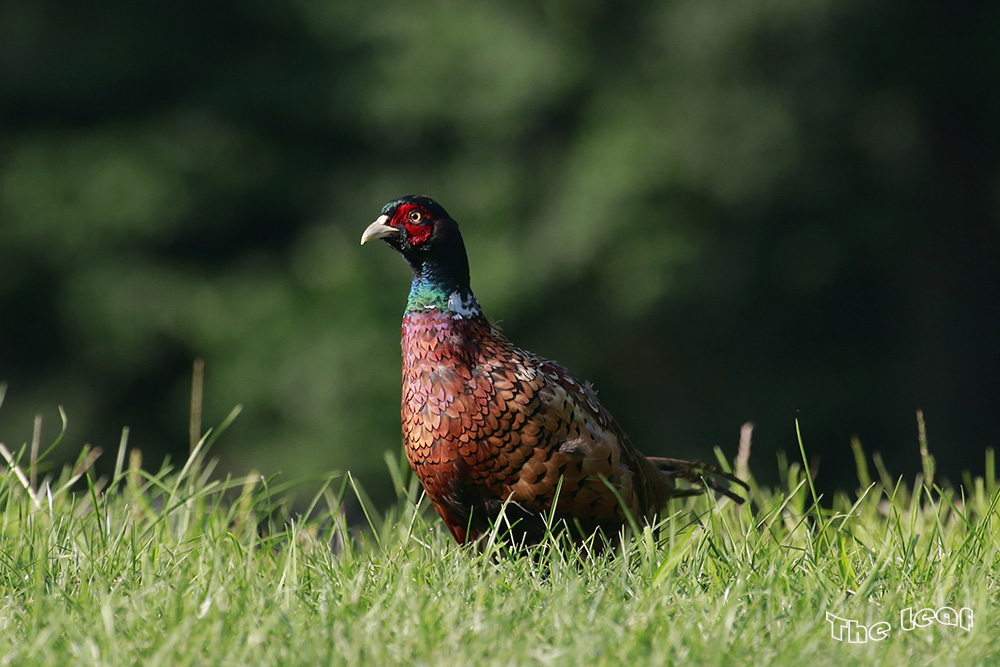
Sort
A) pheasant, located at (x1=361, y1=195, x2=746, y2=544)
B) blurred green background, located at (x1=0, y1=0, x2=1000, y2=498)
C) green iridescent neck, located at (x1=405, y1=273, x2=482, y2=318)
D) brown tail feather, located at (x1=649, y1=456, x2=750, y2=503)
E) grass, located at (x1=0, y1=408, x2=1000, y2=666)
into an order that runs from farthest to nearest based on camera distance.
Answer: blurred green background, located at (x1=0, y1=0, x2=1000, y2=498)
brown tail feather, located at (x1=649, y1=456, x2=750, y2=503)
green iridescent neck, located at (x1=405, y1=273, x2=482, y2=318)
pheasant, located at (x1=361, y1=195, x2=746, y2=544)
grass, located at (x1=0, y1=408, x2=1000, y2=666)

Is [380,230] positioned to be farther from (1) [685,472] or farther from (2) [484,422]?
(1) [685,472]

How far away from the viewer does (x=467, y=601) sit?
2.30 m

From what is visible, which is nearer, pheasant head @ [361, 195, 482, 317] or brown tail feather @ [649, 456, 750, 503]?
pheasant head @ [361, 195, 482, 317]

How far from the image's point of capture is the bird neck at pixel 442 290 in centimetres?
308

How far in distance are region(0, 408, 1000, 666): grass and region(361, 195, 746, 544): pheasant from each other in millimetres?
136

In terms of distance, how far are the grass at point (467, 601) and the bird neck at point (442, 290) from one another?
598mm

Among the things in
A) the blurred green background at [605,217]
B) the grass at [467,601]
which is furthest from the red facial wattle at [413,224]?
the blurred green background at [605,217]

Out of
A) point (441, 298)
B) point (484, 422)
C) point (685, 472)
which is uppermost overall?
point (441, 298)

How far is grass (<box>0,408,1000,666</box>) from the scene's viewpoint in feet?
6.52

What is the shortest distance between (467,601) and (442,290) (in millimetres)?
1065

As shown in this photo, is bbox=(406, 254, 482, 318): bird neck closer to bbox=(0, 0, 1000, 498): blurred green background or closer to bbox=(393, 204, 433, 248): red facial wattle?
bbox=(393, 204, 433, 248): red facial wattle

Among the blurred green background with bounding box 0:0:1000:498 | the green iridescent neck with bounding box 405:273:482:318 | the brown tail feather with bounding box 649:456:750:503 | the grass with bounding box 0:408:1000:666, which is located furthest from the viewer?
the blurred green background with bounding box 0:0:1000:498

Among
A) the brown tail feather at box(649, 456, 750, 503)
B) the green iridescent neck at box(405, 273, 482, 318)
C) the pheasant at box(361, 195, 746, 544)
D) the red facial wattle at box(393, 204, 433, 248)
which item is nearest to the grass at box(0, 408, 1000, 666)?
the pheasant at box(361, 195, 746, 544)

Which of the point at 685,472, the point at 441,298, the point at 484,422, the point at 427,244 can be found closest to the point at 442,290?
the point at 441,298
